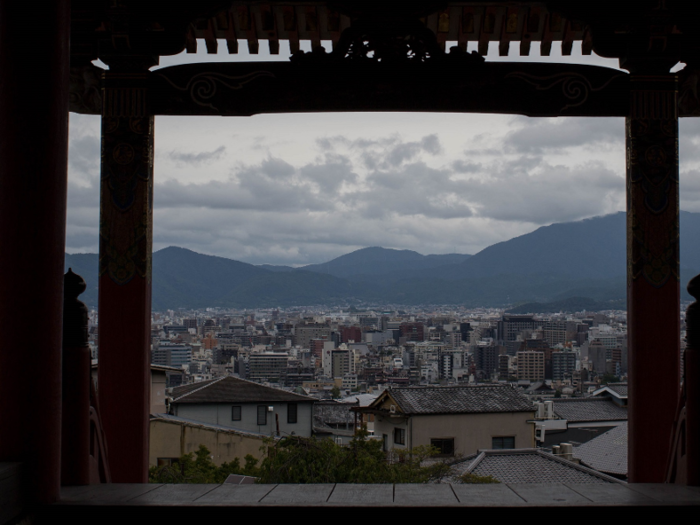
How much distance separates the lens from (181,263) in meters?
69.8

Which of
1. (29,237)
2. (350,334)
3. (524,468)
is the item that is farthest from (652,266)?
(350,334)

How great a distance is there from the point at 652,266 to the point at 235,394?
12.1m

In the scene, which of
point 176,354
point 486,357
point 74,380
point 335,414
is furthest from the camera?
point 486,357

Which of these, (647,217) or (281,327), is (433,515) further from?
(281,327)

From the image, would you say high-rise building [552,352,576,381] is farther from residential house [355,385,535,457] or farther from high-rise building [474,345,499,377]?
residential house [355,385,535,457]

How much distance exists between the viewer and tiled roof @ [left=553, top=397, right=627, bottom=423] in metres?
19.0

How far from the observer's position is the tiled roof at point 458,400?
14273mm

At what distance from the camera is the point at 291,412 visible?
590 inches

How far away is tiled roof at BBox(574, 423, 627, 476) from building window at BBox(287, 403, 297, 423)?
16.9 ft

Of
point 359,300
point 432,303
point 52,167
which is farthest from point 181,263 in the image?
point 52,167

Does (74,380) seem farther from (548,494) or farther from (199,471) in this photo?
(199,471)

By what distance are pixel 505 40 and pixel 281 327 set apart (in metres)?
49.0

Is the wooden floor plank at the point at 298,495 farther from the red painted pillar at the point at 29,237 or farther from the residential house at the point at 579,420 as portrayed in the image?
the residential house at the point at 579,420

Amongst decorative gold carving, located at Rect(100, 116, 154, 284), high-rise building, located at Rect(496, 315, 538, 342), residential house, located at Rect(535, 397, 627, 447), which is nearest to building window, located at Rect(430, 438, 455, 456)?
residential house, located at Rect(535, 397, 627, 447)
